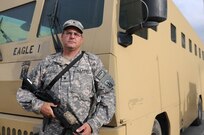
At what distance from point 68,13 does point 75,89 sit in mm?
1338

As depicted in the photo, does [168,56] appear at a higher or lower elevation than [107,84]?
higher

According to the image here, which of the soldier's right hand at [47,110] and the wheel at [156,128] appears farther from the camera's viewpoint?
the wheel at [156,128]

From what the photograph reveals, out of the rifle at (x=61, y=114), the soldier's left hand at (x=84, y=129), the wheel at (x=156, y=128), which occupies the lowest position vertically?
the wheel at (x=156, y=128)

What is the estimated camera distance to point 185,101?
6.39 metres

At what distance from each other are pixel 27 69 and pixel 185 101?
352cm

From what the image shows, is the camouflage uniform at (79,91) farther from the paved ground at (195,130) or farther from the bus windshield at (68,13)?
the paved ground at (195,130)

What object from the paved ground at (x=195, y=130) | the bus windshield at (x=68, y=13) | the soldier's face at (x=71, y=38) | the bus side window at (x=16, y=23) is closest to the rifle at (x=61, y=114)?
the soldier's face at (x=71, y=38)

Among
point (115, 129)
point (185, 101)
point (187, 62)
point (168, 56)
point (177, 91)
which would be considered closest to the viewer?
point (115, 129)

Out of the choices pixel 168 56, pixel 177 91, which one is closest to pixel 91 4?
pixel 168 56

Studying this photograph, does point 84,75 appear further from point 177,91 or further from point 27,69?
point 177,91

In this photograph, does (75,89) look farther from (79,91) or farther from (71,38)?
(71,38)

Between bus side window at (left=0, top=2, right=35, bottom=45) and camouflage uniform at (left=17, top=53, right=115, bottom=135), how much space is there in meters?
1.52

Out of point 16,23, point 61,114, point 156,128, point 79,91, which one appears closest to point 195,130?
point 156,128

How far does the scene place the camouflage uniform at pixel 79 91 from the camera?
2881 mm
